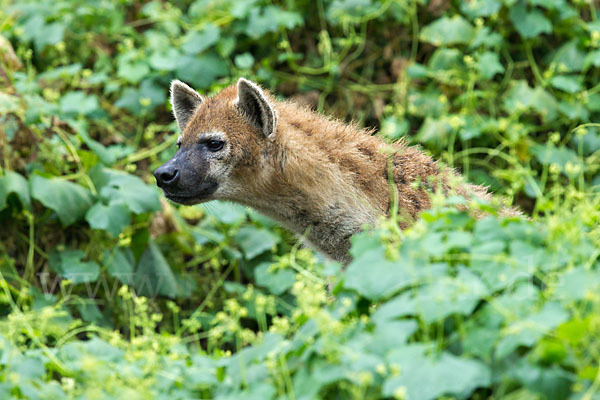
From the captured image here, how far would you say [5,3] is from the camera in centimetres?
834

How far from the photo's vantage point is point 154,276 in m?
6.04

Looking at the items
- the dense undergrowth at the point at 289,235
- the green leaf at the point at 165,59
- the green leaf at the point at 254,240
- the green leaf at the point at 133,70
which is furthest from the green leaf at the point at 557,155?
the green leaf at the point at 133,70

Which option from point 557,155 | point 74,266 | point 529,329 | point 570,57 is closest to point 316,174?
point 74,266

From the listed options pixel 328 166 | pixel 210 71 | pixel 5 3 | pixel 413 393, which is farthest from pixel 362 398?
pixel 5 3

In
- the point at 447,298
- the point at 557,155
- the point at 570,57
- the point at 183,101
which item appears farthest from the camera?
the point at 570,57

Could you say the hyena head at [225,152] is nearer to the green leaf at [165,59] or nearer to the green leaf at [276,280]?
the green leaf at [276,280]

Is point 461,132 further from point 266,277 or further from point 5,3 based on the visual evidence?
point 5,3

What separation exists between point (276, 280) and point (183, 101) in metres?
1.44

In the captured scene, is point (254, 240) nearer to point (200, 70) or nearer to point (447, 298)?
point (200, 70)

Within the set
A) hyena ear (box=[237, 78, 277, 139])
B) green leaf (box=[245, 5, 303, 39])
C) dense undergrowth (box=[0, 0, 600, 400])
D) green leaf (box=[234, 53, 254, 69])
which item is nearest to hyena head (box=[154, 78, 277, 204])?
hyena ear (box=[237, 78, 277, 139])

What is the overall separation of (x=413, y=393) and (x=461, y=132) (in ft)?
14.9

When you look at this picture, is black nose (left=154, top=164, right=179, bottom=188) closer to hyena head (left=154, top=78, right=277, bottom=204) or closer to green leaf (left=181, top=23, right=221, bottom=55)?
hyena head (left=154, top=78, right=277, bottom=204)

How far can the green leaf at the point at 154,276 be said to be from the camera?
19.7 ft

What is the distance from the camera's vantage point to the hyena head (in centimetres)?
487
